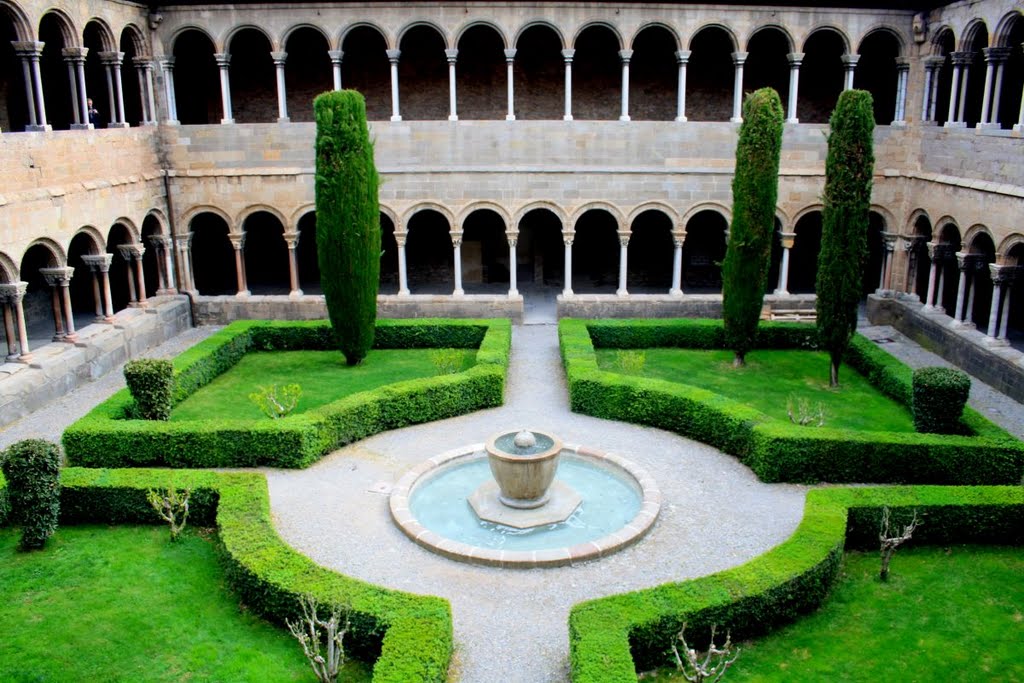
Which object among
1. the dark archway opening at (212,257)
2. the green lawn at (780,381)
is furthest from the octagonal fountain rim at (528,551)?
the dark archway opening at (212,257)

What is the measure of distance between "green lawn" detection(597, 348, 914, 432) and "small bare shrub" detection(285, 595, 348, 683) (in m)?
9.83

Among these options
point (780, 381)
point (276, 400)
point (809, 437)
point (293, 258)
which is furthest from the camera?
point (293, 258)

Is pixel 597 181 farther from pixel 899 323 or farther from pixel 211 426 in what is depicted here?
pixel 211 426

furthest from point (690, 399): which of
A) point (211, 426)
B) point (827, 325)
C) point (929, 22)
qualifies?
point (929, 22)

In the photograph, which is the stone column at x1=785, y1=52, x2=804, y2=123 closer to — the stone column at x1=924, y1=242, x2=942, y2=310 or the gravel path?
the stone column at x1=924, y1=242, x2=942, y2=310

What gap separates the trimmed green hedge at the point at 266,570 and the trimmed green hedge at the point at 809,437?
6454 mm

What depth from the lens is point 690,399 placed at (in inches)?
609

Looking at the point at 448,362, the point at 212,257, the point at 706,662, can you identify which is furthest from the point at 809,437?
the point at 212,257

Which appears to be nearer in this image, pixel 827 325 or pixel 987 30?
pixel 827 325

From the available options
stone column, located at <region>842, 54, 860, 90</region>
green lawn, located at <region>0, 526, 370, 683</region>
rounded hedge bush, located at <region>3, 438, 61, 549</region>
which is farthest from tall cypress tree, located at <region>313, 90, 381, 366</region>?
stone column, located at <region>842, 54, 860, 90</region>

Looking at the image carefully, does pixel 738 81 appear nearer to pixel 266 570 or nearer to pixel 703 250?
pixel 703 250

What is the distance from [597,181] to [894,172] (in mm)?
7699

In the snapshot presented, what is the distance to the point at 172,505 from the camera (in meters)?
12.1

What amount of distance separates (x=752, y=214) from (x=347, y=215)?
27.6ft
